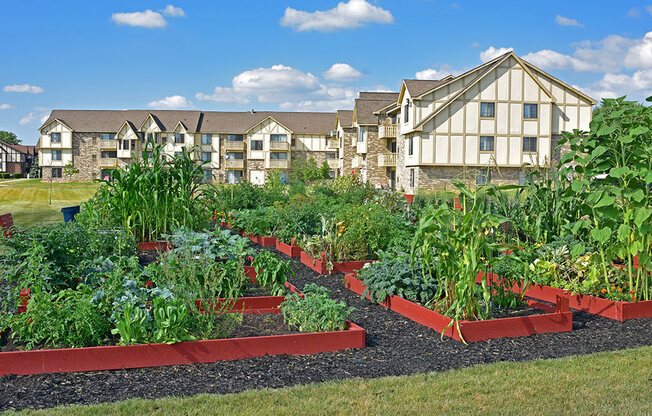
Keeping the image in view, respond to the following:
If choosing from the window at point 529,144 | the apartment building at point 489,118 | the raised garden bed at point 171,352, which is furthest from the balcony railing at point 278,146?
the raised garden bed at point 171,352

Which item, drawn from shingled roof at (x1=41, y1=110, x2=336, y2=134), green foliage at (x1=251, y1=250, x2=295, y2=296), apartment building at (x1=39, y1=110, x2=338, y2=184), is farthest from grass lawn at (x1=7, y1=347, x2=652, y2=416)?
shingled roof at (x1=41, y1=110, x2=336, y2=134)

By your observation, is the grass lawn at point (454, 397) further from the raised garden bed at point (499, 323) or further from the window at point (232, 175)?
the window at point (232, 175)

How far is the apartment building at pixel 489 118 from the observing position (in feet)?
105

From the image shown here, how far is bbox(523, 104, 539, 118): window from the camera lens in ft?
106

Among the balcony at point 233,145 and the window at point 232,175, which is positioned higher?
the balcony at point 233,145

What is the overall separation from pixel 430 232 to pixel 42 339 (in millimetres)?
3520

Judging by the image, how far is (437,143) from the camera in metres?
32.2

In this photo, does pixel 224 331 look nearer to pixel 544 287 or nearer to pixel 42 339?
pixel 42 339

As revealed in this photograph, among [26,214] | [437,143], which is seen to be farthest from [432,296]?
[437,143]

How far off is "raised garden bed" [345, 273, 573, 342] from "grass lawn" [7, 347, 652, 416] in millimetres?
782

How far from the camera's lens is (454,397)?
3.92 meters

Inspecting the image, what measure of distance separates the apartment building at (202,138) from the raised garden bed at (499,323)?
172 feet

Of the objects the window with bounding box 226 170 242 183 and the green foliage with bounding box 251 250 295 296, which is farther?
the window with bounding box 226 170 242 183

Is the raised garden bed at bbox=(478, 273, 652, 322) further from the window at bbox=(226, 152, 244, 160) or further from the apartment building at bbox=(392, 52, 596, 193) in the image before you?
the window at bbox=(226, 152, 244, 160)
